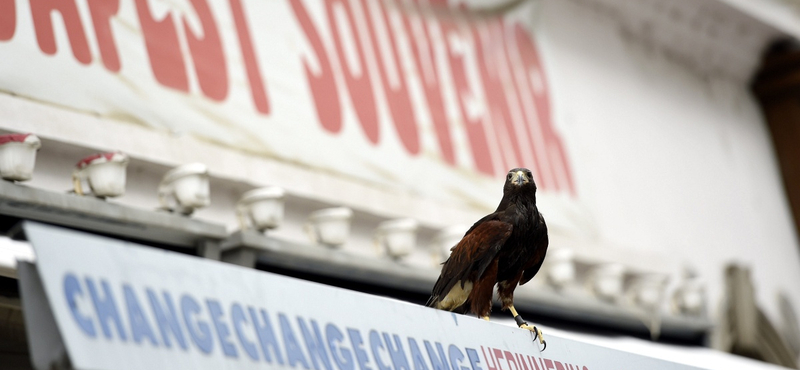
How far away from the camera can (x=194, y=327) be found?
159cm

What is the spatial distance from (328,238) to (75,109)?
1.28 m

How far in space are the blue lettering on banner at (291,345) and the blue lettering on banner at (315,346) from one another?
0.02 meters

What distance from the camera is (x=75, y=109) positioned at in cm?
359

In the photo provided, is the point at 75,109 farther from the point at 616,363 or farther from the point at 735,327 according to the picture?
the point at 735,327

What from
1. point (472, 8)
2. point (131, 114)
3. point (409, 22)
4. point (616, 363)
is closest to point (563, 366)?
point (616, 363)

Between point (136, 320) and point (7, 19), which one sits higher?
point (7, 19)

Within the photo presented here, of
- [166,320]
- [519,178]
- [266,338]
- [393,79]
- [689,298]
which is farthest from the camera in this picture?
[689,298]

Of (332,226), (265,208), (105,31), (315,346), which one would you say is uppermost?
(105,31)

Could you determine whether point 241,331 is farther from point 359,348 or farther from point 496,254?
point 496,254

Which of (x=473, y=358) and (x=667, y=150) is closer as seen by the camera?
(x=473, y=358)

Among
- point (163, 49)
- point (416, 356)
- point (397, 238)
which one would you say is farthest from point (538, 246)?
point (163, 49)

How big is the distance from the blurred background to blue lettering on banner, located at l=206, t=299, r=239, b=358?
1.50 meters

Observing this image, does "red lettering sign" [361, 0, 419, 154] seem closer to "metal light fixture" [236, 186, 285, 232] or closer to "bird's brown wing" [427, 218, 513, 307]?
"metal light fixture" [236, 186, 285, 232]

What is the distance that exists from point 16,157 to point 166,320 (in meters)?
1.88
